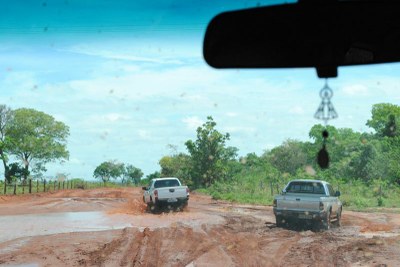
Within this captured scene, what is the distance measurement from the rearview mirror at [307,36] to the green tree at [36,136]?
7968 centimetres

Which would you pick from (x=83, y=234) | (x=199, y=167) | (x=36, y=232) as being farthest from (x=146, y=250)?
(x=199, y=167)

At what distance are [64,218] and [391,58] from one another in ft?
78.1

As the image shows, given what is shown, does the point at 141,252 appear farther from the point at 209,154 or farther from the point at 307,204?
the point at 209,154

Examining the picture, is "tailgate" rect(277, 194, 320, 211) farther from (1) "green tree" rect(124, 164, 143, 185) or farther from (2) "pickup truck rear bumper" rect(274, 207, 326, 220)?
(1) "green tree" rect(124, 164, 143, 185)

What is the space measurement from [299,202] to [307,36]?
57.7ft

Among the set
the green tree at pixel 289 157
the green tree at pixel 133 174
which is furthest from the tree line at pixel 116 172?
the green tree at pixel 289 157

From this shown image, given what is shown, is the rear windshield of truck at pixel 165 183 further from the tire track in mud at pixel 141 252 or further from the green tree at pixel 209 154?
the green tree at pixel 209 154

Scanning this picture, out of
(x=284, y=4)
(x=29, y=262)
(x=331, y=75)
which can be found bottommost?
(x=29, y=262)

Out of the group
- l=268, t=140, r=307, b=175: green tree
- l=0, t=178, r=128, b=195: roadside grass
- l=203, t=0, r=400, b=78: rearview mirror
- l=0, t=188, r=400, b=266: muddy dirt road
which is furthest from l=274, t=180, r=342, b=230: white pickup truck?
l=268, t=140, r=307, b=175: green tree

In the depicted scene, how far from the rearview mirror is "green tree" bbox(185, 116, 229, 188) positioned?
55.5 meters

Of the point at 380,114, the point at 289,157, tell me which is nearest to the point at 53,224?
the point at 289,157

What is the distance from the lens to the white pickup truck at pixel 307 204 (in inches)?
788

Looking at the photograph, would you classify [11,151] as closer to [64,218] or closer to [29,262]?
[64,218]

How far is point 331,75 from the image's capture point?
3.37m
